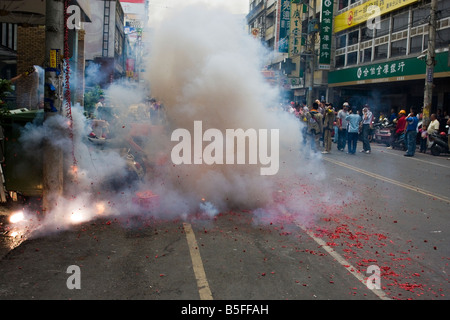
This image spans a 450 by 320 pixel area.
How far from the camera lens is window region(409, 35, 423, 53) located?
21.6m

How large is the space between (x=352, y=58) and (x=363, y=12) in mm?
3479

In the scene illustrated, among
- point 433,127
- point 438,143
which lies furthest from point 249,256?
point 433,127

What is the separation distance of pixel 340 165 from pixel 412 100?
1484 cm

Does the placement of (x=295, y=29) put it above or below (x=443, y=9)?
above

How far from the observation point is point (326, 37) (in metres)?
29.0

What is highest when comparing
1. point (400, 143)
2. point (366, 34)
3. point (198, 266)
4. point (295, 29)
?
point (295, 29)

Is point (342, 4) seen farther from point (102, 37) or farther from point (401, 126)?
point (102, 37)

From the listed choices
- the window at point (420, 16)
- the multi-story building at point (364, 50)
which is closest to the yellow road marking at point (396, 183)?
the multi-story building at point (364, 50)

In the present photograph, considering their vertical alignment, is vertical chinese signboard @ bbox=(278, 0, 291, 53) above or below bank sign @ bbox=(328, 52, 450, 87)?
above

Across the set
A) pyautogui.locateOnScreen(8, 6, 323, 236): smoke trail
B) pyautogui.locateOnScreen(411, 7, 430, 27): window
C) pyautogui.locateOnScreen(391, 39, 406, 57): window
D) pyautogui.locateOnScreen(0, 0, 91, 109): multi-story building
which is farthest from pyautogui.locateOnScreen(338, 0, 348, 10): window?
pyautogui.locateOnScreen(8, 6, 323, 236): smoke trail

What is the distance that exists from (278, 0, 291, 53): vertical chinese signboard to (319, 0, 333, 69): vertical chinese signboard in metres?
5.72

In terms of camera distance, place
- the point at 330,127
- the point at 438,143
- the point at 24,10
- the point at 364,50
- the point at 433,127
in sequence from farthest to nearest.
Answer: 1. the point at 364,50
2. the point at 433,127
3. the point at 438,143
4. the point at 330,127
5. the point at 24,10

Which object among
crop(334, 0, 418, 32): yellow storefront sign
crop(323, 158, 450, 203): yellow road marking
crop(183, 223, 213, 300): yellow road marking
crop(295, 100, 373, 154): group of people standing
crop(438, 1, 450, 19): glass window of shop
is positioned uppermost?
crop(334, 0, 418, 32): yellow storefront sign

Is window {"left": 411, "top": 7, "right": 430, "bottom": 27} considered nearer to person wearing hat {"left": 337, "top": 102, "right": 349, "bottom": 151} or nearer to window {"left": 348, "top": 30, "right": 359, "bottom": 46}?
window {"left": 348, "top": 30, "right": 359, "bottom": 46}
